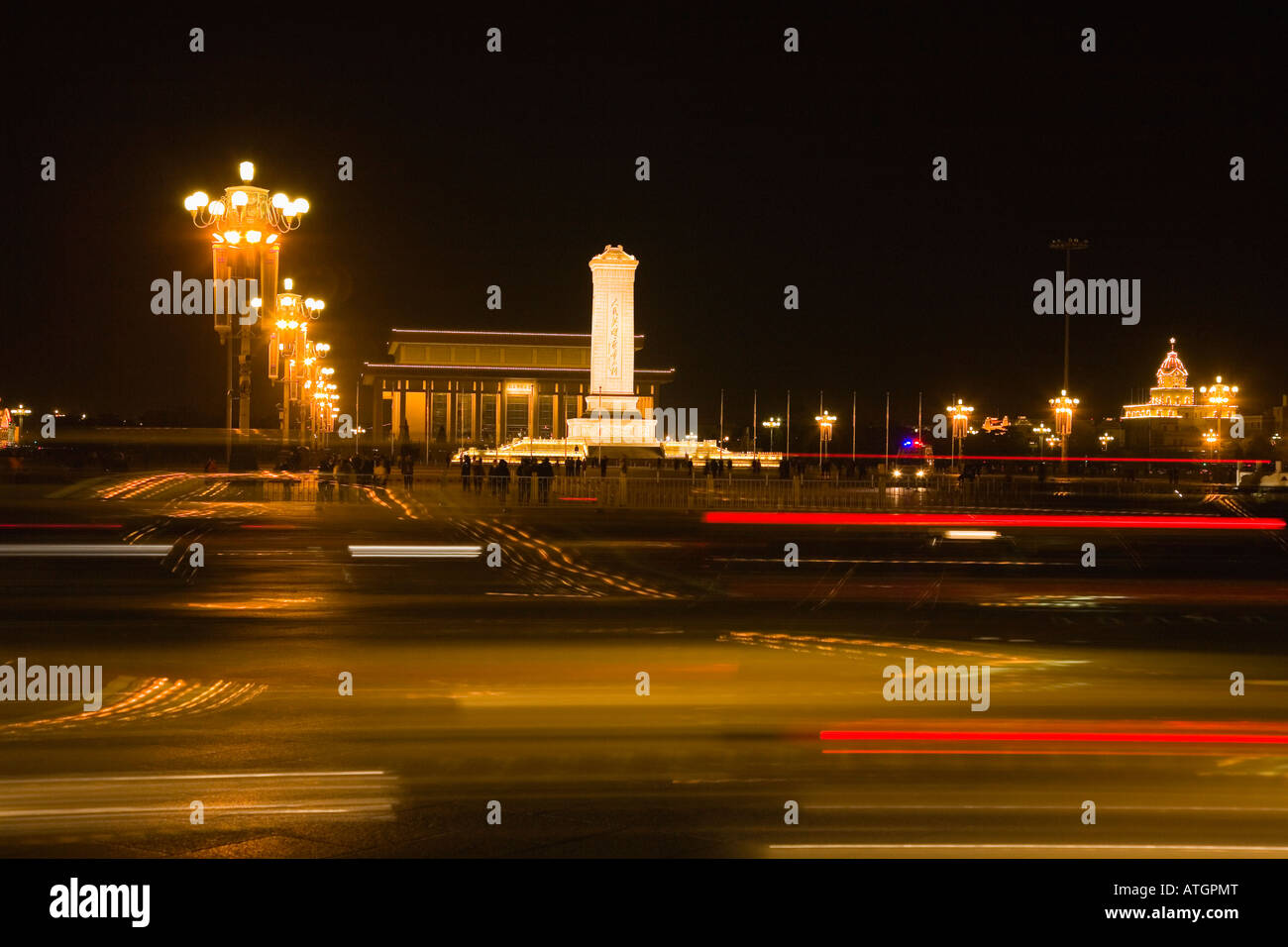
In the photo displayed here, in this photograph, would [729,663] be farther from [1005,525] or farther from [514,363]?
[514,363]

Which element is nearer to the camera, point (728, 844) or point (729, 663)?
point (728, 844)

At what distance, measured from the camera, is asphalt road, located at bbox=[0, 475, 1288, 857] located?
6121mm

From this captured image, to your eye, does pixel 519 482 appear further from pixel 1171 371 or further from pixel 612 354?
pixel 1171 371

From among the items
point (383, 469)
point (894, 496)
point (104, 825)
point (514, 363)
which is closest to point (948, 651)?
point (104, 825)

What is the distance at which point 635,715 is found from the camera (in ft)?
28.3

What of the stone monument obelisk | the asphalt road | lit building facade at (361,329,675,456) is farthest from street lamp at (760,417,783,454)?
the asphalt road

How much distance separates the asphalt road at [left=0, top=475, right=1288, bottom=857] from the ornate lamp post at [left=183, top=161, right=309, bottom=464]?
967cm

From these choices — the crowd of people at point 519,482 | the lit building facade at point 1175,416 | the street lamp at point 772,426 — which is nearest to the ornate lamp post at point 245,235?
the crowd of people at point 519,482

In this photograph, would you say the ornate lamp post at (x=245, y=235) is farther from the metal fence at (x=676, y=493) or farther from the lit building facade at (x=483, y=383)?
the lit building facade at (x=483, y=383)

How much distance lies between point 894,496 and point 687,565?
21.0 meters

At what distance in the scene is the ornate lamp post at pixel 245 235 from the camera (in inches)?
1083

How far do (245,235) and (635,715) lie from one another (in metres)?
22.2

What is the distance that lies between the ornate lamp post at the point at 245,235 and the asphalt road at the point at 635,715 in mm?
9667

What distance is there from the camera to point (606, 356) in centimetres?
7300
